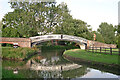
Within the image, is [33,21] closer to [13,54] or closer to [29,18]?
[29,18]

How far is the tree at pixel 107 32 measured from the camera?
69.8 metres

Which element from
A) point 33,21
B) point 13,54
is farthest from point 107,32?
point 13,54

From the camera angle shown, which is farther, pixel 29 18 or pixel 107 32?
pixel 107 32

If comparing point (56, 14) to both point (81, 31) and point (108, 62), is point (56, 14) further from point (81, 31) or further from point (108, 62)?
point (108, 62)

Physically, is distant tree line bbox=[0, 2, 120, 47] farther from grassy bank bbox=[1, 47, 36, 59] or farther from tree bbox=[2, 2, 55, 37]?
grassy bank bbox=[1, 47, 36, 59]

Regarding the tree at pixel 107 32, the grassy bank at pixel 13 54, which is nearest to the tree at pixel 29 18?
the grassy bank at pixel 13 54

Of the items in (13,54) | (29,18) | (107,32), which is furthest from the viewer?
(107,32)

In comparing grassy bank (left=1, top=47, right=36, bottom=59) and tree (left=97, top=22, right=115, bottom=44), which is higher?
tree (left=97, top=22, right=115, bottom=44)

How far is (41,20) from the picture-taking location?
138 ft

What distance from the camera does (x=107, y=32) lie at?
7256 cm

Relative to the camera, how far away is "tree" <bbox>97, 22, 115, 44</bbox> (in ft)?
229

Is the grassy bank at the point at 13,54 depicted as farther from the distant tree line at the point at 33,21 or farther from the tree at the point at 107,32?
the tree at the point at 107,32

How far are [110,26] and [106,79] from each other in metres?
67.6

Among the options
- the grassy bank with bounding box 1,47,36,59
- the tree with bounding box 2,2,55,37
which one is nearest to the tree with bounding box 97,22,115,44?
the tree with bounding box 2,2,55,37
